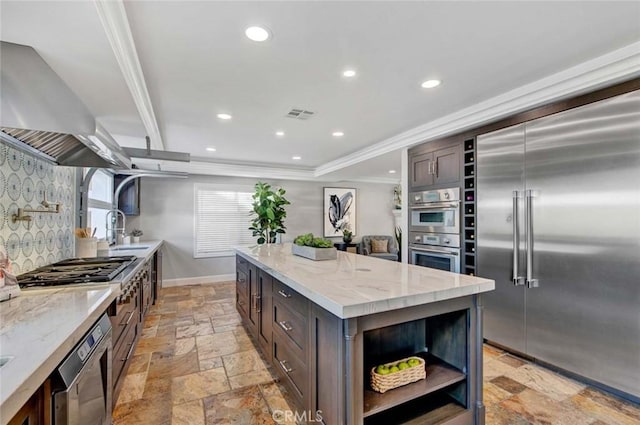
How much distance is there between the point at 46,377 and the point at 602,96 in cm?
364

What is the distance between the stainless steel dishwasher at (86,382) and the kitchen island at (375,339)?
3.27ft

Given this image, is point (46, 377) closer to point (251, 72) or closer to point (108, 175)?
point (251, 72)

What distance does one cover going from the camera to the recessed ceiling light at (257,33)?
1.82 meters

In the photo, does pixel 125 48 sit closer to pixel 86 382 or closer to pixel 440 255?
pixel 86 382

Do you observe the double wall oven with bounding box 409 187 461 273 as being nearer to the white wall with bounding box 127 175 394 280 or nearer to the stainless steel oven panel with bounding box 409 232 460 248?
the stainless steel oven panel with bounding box 409 232 460 248

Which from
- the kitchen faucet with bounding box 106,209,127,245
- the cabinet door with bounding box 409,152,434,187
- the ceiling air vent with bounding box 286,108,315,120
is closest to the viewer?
the ceiling air vent with bounding box 286,108,315,120

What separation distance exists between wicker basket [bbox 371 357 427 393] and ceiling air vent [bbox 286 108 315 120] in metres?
2.59

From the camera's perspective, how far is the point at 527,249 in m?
2.70

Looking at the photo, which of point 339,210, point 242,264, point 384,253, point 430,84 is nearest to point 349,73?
point 430,84

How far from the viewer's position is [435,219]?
365 cm

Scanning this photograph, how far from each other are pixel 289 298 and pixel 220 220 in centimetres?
479

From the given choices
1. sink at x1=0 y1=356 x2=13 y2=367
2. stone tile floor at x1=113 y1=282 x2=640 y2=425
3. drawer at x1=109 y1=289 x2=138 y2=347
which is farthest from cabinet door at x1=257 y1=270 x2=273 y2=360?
sink at x1=0 y1=356 x2=13 y2=367

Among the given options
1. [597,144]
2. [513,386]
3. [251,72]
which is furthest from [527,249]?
[251,72]

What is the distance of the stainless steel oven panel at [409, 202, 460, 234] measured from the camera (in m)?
3.41
